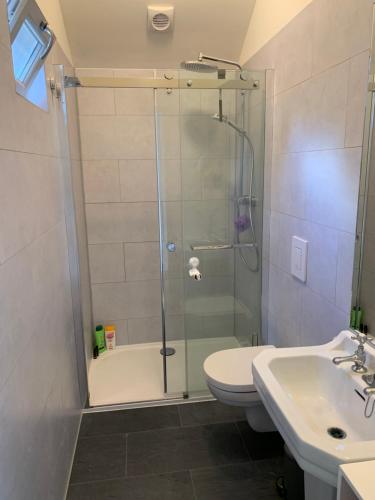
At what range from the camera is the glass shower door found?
236 centimetres

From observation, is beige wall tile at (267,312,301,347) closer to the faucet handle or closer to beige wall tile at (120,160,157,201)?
the faucet handle

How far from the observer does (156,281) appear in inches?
125

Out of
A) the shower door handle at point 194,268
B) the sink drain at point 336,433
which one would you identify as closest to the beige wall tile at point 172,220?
the shower door handle at point 194,268

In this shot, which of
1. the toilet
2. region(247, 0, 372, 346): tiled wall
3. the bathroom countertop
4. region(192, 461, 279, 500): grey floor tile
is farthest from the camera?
the toilet

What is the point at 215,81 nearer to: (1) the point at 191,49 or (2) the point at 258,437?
(1) the point at 191,49

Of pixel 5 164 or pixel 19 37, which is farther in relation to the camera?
pixel 19 37

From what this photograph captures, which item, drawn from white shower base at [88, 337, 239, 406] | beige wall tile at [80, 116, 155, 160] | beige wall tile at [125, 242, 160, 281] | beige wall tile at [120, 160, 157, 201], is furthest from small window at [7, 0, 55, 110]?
white shower base at [88, 337, 239, 406]

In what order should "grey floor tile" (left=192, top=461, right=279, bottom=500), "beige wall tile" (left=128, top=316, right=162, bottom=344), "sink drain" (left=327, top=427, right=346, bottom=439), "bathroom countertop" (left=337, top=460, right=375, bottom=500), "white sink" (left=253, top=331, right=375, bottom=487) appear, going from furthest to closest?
1. "beige wall tile" (left=128, top=316, right=162, bottom=344)
2. "grey floor tile" (left=192, top=461, right=279, bottom=500)
3. "sink drain" (left=327, top=427, right=346, bottom=439)
4. "white sink" (left=253, top=331, right=375, bottom=487)
5. "bathroom countertop" (left=337, top=460, right=375, bottom=500)

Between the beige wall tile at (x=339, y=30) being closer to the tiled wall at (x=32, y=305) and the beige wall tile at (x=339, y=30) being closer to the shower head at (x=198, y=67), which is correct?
the shower head at (x=198, y=67)

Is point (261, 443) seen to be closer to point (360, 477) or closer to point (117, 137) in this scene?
point (360, 477)

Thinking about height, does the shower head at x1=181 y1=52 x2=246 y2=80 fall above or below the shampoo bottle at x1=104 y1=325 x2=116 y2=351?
above

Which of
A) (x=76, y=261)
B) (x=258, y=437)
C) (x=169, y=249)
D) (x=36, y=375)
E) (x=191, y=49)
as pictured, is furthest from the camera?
(x=191, y=49)

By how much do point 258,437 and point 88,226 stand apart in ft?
6.46

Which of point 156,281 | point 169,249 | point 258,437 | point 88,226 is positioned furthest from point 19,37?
point 258,437
